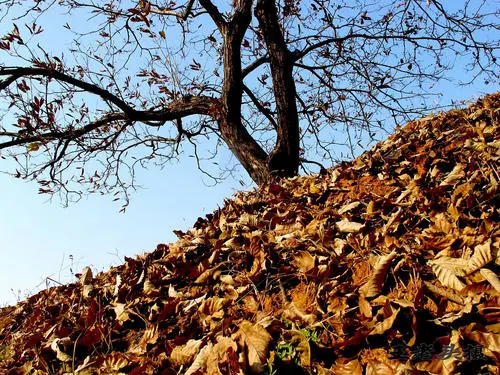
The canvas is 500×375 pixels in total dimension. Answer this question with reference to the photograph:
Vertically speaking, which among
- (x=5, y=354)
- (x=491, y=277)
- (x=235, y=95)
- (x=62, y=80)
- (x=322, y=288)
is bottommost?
(x=491, y=277)

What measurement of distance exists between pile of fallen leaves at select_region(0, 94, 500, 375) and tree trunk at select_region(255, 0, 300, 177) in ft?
5.42

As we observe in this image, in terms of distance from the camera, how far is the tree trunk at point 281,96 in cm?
590

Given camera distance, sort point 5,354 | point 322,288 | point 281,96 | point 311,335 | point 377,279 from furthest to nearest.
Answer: point 281,96
point 5,354
point 322,288
point 377,279
point 311,335

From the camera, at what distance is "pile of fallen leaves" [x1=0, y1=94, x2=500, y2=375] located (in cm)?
185

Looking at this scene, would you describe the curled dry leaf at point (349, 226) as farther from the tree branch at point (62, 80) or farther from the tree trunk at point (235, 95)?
the tree branch at point (62, 80)

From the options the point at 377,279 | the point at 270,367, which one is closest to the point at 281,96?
the point at 377,279

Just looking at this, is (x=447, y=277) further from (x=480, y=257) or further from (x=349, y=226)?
(x=349, y=226)

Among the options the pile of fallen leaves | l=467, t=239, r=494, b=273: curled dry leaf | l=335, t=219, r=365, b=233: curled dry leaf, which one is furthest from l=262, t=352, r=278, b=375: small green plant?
l=335, t=219, r=365, b=233: curled dry leaf

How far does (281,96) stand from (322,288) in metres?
4.22

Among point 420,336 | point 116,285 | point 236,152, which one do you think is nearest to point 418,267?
point 420,336

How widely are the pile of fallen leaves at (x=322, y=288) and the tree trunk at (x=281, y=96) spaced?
1651 millimetres

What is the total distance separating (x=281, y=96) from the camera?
6117 millimetres

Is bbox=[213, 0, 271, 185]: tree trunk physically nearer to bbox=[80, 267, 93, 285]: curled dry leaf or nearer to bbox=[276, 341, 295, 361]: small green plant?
bbox=[80, 267, 93, 285]: curled dry leaf

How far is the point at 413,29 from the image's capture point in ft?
23.6
